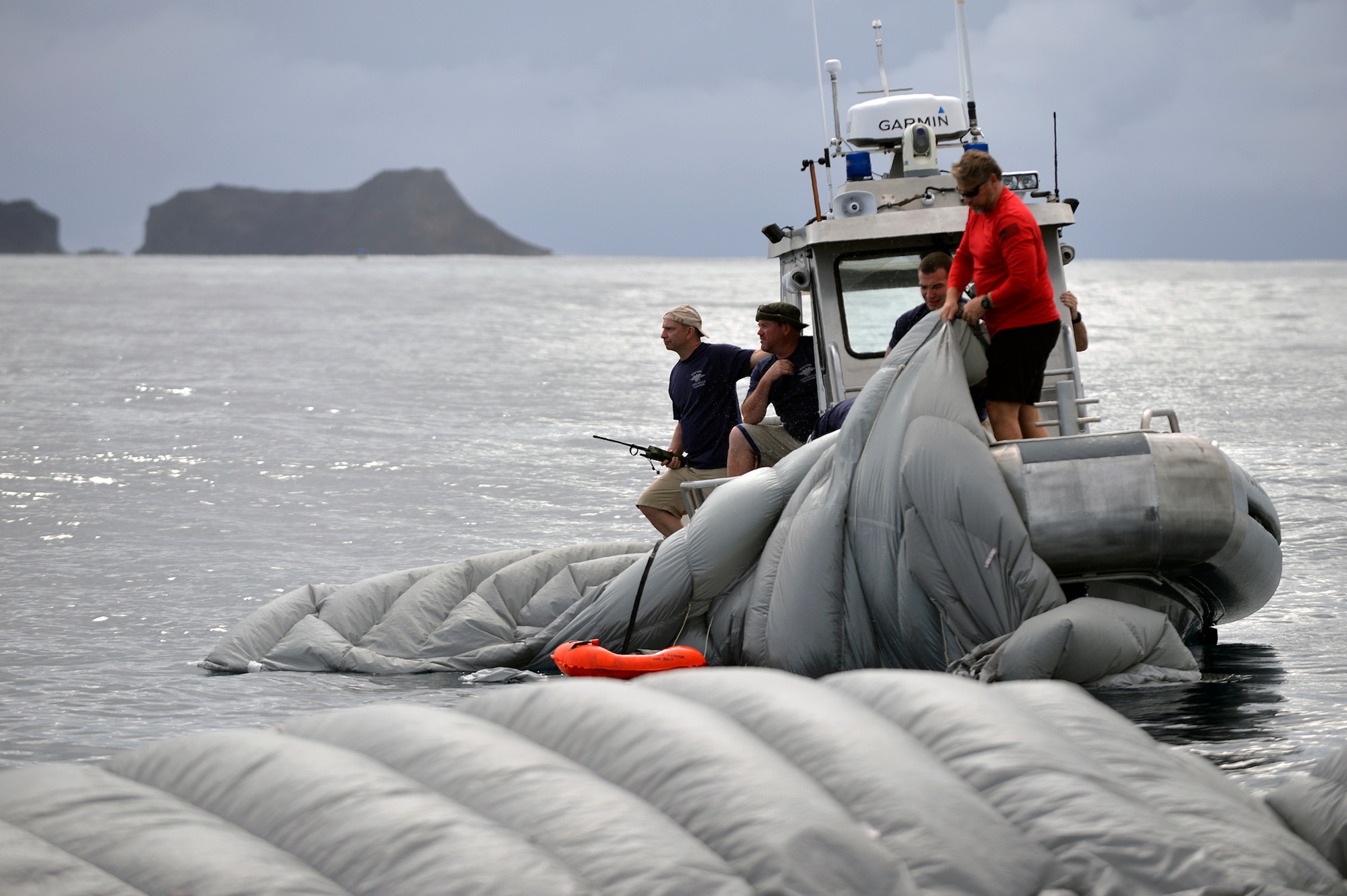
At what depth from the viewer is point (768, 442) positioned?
7.53 meters

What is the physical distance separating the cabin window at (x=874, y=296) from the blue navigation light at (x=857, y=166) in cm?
71

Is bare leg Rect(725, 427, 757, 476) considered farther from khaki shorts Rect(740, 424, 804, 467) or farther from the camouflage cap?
the camouflage cap

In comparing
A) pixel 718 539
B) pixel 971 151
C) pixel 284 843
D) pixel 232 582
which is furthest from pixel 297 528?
pixel 284 843

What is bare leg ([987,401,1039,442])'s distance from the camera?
636 centimetres

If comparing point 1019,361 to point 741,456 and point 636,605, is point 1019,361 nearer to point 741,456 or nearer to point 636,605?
point 741,456

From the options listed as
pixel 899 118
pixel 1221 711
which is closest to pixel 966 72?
pixel 899 118

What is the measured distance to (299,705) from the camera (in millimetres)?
6469

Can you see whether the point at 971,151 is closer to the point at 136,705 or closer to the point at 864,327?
the point at 864,327

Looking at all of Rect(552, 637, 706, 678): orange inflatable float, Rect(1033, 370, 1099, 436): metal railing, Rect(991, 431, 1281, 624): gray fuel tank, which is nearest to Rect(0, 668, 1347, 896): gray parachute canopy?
Rect(991, 431, 1281, 624): gray fuel tank

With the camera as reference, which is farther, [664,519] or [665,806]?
[664,519]

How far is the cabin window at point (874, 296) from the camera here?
8.28 m

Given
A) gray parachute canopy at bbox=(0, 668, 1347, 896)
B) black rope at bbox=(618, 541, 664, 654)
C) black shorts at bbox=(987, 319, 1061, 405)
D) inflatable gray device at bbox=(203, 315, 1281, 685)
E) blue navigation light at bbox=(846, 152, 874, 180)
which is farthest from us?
blue navigation light at bbox=(846, 152, 874, 180)

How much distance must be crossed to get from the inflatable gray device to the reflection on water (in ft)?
0.36

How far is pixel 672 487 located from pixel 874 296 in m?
1.61
